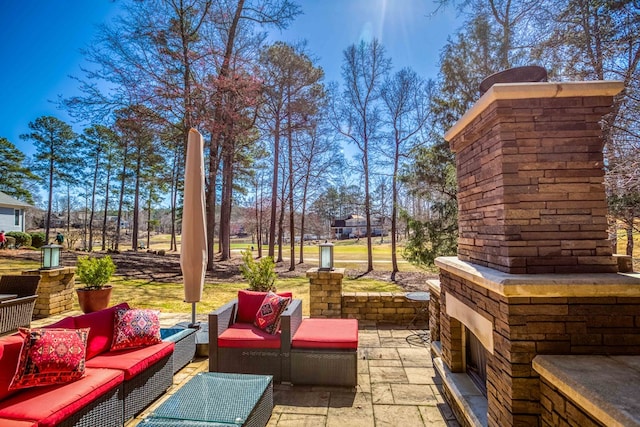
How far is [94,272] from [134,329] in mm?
3540

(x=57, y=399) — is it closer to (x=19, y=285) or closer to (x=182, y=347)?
→ (x=182, y=347)

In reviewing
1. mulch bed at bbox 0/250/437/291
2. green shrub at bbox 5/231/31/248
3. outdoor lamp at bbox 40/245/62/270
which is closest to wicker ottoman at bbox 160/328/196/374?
outdoor lamp at bbox 40/245/62/270

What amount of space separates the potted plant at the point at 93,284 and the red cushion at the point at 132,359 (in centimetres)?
344

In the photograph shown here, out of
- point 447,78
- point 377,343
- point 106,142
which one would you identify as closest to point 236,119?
point 447,78

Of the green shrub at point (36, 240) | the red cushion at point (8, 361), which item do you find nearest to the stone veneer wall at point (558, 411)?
the red cushion at point (8, 361)

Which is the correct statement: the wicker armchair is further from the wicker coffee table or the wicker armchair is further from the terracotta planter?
the wicker coffee table

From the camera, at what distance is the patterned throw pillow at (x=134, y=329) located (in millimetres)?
3074

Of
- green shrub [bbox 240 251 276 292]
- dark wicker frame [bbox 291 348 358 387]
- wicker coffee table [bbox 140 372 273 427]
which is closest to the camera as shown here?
wicker coffee table [bbox 140 372 273 427]

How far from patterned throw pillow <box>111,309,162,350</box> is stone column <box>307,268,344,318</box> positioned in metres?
2.74

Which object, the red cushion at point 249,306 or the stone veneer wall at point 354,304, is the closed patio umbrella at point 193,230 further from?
the stone veneer wall at point 354,304

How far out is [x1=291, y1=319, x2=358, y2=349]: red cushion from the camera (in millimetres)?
3336

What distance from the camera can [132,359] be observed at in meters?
2.82

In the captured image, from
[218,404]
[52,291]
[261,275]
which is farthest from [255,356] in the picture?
[52,291]

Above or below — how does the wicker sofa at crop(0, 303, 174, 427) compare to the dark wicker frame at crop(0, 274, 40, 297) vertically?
below
